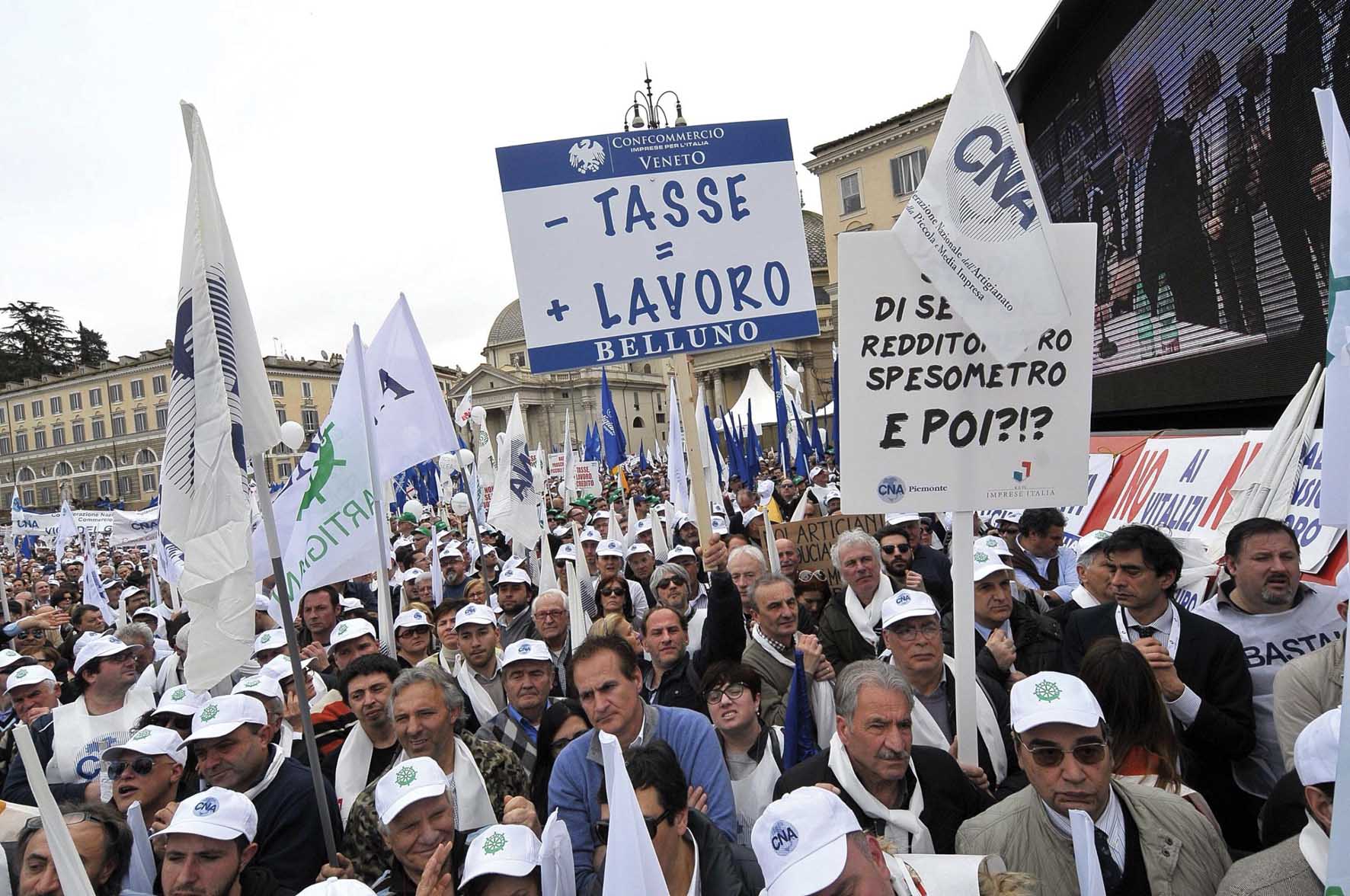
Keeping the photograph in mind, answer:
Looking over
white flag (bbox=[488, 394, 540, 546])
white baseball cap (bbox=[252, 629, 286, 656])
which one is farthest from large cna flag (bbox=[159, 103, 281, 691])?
white flag (bbox=[488, 394, 540, 546])

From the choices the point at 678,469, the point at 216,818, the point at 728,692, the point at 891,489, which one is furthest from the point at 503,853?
the point at 678,469

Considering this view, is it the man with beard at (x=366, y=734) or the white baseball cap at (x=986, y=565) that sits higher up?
the white baseball cap at (x=986, y=565)

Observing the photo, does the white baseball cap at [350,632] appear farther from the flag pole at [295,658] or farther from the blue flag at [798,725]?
the blue flag at [798,725]

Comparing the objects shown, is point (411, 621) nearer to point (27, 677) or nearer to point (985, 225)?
point (27, 677)

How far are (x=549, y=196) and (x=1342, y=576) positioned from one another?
4287 millimetres

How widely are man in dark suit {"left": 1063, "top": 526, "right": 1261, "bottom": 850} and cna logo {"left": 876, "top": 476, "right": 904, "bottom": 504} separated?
887 millimetres

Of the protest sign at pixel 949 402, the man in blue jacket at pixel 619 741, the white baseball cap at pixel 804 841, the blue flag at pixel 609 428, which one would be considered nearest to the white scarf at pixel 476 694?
the man in blue jacket at pixel 619 741

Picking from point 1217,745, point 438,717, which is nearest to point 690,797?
point 438,717

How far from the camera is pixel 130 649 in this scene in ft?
18.1

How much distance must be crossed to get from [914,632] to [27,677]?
16.9 feet

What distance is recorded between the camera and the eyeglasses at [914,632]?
381cm

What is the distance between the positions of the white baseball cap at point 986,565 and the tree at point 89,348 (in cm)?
12450

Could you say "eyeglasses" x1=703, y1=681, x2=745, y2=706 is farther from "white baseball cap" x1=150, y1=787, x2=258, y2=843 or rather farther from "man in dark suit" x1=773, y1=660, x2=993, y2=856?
"white baseball cap" x1=150, y1=787, x2=258, y2=843

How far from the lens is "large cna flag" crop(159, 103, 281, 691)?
153 inches
